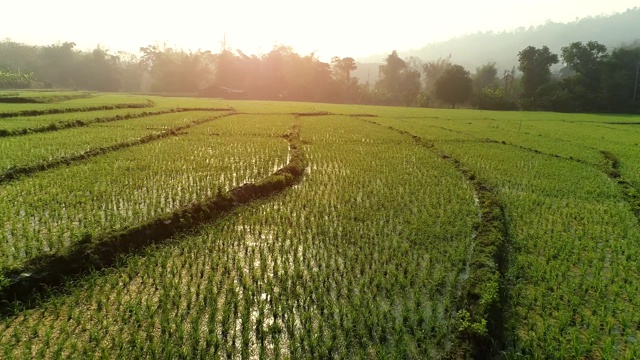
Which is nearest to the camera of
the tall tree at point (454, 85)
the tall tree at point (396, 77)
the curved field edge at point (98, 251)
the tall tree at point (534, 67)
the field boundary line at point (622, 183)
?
the curved field edge at point (98, 251)

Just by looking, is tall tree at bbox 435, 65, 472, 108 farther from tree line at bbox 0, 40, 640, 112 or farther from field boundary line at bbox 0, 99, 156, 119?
field boundary line at bbox 0, 99, 156, 119

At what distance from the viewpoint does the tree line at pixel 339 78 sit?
39562 millimetres

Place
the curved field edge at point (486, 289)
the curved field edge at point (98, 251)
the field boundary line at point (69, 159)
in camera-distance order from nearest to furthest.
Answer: the curved field edge at point (486, 289) → the curved field edge at point (98, 251) → the field boundary line at point (69, 159)

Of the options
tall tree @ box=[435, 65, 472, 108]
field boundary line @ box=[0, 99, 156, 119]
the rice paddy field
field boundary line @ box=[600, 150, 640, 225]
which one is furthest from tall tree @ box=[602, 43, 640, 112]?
field boundary line @ box=[0, 99, 156, 119]

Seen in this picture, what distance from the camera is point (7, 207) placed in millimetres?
6219

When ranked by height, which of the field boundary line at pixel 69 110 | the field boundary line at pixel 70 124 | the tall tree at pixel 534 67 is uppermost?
the tall tree at pixel 534 67

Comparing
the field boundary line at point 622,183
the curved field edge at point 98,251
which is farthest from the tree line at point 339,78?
the curved field edge at point 98,251

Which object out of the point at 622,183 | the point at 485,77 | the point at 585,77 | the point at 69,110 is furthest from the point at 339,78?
the point at 622,183

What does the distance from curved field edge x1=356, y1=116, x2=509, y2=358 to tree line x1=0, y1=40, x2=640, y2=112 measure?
3758 centimetres

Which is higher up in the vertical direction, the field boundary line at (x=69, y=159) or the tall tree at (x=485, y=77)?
the tall tree at (x=485, y=77)

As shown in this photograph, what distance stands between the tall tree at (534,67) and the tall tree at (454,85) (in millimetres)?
6182

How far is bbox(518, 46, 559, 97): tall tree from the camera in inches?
1655

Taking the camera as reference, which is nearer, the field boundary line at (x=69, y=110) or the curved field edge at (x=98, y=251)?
the curved field edge at (x=98, y=251)

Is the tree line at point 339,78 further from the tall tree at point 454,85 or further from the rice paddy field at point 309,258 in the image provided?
the rice paddy field at point 309,258
